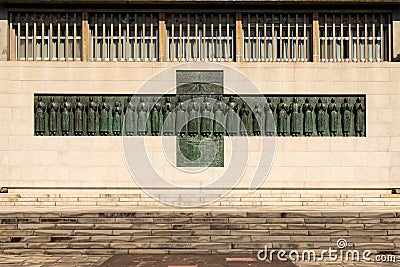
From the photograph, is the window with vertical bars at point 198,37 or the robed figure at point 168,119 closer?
the robed figure at point 168,119

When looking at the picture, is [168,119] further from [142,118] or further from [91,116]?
[91,116]

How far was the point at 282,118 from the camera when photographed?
24.0 meters

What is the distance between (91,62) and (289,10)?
709cm

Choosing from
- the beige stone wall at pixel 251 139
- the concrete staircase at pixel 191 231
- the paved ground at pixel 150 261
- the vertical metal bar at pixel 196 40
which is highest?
the vertical metal bar at pixel 196 40

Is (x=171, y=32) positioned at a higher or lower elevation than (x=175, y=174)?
higher

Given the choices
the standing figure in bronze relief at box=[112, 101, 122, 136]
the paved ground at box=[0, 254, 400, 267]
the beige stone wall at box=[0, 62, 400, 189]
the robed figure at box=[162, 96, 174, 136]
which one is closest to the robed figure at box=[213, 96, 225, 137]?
the beige stone wall at box=[0, 62, 400, 189]

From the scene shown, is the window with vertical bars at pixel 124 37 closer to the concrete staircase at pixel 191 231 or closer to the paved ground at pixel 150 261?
the concrete staircase at pixel 191 231

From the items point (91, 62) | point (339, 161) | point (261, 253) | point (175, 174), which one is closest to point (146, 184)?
point (175, 174)

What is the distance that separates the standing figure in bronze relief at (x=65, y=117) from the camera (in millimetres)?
23859

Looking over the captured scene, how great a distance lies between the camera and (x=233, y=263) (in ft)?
48.4

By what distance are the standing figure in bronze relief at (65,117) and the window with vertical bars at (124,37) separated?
1921mm

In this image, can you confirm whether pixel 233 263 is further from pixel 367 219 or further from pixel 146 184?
pixel 146 184

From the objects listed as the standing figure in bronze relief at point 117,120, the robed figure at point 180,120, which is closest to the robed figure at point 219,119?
the robed figure at point 180,120

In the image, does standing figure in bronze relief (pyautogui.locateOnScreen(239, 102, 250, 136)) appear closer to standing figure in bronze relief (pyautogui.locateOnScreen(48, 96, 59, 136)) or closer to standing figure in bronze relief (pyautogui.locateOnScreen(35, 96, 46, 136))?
standing figure in bronze relief (pyautogui.locateOnScreen(48, 96, 59, 136))
